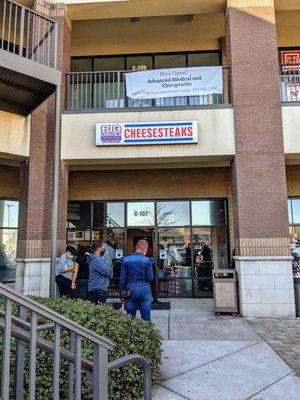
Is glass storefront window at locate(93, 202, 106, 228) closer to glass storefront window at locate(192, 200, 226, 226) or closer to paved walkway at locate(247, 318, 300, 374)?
glass storefront window at locate(192, 200, 226, 226)

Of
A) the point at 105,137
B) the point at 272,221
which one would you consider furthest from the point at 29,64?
the point at 272,221

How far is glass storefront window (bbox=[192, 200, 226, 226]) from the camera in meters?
12.6

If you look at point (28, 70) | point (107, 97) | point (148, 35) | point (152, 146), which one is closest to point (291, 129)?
point (152, 146)

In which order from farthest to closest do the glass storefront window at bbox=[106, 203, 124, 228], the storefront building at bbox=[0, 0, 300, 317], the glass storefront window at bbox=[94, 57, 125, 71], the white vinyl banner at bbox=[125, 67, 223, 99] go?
the glass storefront window at bbox=[94, 57, 125, 71]
the glass storefront window at bbox=[106, 203, 124, 228]
the white vinyl banner at bbox=[125, 67, 223, 99]
the storefront building at bbox=[0, 0, 300, 317]

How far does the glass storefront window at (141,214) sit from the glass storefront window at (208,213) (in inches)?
58.9

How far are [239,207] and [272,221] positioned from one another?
92cm

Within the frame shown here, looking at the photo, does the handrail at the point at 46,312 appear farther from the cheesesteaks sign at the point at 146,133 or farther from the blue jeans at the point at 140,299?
the cheesesteaks sign at the point at 146,133

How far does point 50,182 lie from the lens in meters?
10.1

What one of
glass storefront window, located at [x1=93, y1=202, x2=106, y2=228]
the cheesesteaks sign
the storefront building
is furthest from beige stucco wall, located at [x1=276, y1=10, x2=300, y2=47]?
glass storefront window, located at [x1=93, y1=202, x2=106, y2=228]

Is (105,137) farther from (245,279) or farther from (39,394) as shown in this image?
(39,394)

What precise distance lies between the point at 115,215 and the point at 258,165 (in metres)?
5.32

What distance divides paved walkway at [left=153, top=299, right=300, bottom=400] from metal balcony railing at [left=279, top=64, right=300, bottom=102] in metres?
6.33

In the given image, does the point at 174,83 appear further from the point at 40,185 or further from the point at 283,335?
the point at 283,335

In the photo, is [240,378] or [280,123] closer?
[240,378]
